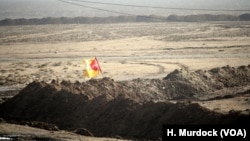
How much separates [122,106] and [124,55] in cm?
2163

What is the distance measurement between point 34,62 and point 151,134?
74.8 ft

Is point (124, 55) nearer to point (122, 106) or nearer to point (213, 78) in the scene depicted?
point (213, 78)

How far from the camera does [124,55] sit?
122 feet

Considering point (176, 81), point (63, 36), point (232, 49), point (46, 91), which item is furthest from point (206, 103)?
point (63, 36)

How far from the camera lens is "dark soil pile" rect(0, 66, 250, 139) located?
1431cm

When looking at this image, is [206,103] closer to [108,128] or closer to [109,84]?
[109,84]

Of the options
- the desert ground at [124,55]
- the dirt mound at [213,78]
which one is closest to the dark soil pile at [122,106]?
the dirt mound at [213,78]

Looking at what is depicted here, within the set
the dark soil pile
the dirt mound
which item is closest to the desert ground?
the dirt mound

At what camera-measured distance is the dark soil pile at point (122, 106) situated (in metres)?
14.3

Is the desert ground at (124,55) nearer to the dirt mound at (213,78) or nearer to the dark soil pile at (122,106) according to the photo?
the dirt mound at (213,78)

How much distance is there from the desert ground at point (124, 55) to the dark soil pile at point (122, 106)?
1334mm

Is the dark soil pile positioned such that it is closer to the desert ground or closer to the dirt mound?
the dirt mound

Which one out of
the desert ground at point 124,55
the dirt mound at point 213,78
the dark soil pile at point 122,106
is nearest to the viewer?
the dark soil pile at point 122,106

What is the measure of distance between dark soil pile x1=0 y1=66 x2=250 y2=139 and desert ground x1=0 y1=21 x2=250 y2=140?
1.33 meters
